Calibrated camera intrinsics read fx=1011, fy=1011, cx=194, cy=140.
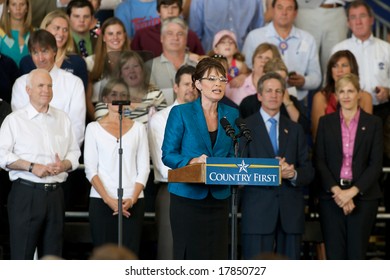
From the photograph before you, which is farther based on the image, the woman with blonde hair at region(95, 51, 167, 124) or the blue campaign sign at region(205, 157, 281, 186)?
the woman with blonde hair at region(95, 51, 167, 124)

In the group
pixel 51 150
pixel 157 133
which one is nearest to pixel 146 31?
pixel 157 133

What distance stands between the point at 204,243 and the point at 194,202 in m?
0.33

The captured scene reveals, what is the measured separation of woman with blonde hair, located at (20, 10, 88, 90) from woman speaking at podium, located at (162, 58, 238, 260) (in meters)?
2.83

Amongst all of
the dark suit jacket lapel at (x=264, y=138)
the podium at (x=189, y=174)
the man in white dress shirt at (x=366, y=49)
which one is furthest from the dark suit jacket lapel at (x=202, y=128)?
the man in white dress shirt at (x=366, y=49)

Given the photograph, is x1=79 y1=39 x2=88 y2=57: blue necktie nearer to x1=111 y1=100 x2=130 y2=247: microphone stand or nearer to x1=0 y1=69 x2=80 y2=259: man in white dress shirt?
x1=0 y1=69 x2=80 y2=259: man in white dress shirt

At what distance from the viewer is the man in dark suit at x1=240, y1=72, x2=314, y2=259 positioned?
903cm

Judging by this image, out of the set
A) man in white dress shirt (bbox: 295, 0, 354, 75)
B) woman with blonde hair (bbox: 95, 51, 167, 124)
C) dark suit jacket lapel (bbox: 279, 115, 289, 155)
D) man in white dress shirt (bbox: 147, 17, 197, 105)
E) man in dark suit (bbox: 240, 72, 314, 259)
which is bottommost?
man in dark suit (bbox: 240, 72, 314, 259)

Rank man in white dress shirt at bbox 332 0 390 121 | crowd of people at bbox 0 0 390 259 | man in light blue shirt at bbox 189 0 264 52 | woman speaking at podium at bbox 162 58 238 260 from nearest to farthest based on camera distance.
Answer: woman speaking at podium at bbox 162 58 238 260 < crowd of people at bbox 0 0 390 259 < man in white dress shirt at bbox 332 0 390 121 < man in light blue shirt at bbox 189 0 264 52

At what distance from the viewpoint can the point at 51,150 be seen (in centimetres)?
862

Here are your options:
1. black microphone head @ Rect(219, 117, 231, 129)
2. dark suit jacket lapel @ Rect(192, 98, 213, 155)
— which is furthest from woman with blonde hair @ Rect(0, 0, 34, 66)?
black microphone head @ Rect(219, 117, 231, 129)

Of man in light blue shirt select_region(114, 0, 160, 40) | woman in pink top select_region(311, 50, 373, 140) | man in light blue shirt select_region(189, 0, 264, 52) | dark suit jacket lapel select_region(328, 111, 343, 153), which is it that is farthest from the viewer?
man in light blue shirt select_region(189, 0, 264, 52)

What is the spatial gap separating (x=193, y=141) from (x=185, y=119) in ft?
0.55

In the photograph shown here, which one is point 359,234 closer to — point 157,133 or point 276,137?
point 276,137

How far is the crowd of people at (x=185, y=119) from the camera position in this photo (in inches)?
297
